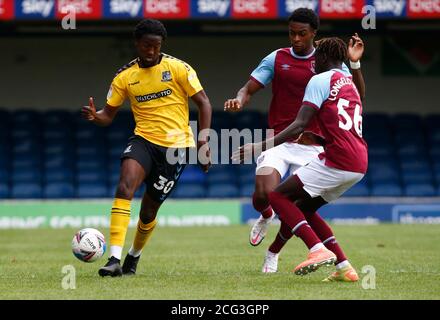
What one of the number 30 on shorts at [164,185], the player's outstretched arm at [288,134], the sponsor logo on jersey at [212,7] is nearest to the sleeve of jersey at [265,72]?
the number 30 on shorts at [164,185]

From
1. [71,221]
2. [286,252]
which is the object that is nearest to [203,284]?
[286,252]

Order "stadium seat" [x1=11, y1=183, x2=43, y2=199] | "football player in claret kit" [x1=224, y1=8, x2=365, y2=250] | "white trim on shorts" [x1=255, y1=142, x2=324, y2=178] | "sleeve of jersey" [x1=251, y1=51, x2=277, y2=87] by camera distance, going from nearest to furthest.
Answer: "football player in claret kit" [x1=224, y1=8, x2=365, y2=250] < "white trim on shorts" [x1=255, y1=142, x2=324, y2=178] < "sleeve of jersey" [x1=251, y1=51, x2=277, y2=87] < "stadium seat" [x1=11, y1=183, x2=43, y2=199]

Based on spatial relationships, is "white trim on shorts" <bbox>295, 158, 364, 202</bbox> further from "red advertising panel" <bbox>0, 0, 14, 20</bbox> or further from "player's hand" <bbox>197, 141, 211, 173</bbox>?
"red advertising panel" <bbox>0, 0, 14, 20</bbox>

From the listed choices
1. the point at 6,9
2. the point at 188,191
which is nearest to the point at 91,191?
the point at 188,191

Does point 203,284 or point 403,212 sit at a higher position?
point 203,284

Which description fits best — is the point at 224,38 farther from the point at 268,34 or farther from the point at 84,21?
the point at 84,21

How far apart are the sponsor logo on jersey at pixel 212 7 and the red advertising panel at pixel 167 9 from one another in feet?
0.64

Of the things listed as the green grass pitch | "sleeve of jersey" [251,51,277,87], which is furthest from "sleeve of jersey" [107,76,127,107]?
the green grass pitch

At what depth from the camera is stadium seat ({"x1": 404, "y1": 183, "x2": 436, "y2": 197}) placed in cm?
1964

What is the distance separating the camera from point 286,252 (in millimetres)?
12297

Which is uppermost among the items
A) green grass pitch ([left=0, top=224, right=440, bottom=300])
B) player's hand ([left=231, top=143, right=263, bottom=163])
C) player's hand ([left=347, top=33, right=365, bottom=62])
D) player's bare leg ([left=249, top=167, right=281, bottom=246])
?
player's hand ([left=347, top=33, right=365, bottom=62])

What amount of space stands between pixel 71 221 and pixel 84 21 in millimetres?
3986

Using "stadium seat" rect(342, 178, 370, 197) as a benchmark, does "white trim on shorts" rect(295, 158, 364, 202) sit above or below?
above

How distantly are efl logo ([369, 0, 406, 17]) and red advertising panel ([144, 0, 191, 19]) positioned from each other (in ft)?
11.2
